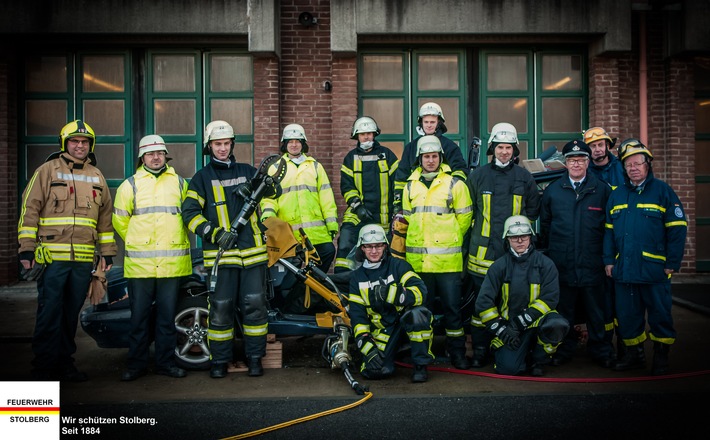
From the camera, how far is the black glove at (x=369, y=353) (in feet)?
18.6

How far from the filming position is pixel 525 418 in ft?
15.6

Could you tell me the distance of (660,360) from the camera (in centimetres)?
579

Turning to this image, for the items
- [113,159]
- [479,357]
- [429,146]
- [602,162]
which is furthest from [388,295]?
[113,159]

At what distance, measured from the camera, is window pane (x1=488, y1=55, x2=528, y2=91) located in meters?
11.0

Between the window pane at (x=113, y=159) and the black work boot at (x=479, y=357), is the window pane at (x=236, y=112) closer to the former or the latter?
the window pane at (x=113, y=159)

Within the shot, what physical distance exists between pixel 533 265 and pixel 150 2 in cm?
721

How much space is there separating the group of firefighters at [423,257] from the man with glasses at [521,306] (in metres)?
0.01

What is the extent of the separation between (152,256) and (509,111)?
22.9ft

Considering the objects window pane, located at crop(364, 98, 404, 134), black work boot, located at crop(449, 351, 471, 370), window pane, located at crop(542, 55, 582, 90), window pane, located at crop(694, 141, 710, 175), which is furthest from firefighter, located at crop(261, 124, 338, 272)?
window pane, located at crop(694, 141, 710, 175)

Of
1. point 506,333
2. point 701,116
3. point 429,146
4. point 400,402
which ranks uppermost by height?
point 701,116

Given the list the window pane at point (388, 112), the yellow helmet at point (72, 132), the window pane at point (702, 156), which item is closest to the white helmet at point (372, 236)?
the yellow helmet at point (72, 132)

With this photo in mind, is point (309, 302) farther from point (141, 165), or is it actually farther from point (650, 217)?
point (650, 217)

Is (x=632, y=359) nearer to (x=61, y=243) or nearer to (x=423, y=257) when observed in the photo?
(x=423, y=257)

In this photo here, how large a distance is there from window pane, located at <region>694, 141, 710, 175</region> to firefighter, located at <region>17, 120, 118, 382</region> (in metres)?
9.37
